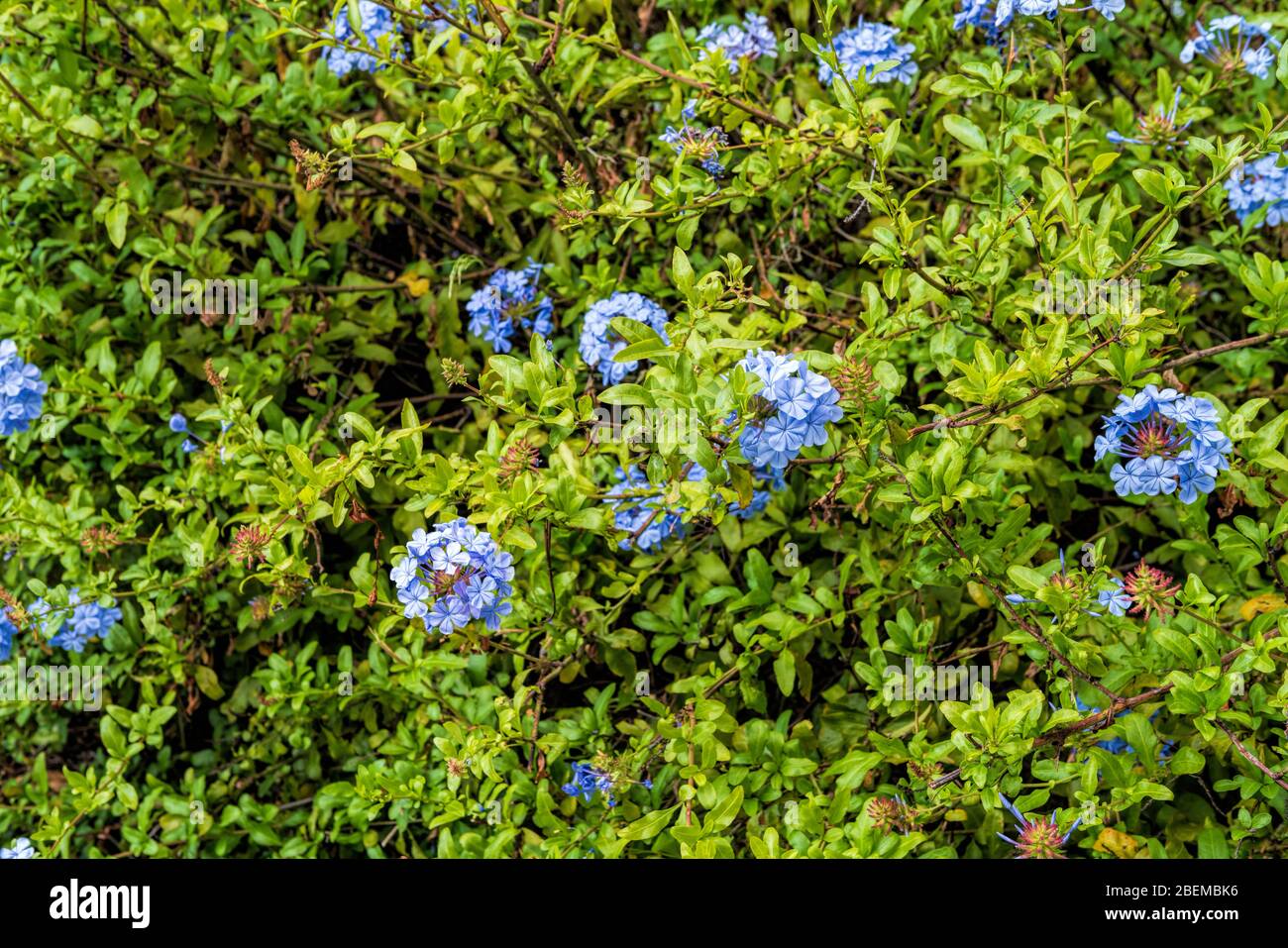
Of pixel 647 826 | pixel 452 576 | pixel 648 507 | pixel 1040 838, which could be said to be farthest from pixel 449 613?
pixel 1040 838

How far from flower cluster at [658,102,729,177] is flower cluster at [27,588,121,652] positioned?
1.57 metres

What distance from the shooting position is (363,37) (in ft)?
8.14

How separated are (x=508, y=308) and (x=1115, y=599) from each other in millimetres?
1462

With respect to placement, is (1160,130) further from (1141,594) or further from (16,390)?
(16,390)

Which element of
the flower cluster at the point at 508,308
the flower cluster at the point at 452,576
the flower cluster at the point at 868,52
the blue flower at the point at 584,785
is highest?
the flower cluster at the point at 868,52

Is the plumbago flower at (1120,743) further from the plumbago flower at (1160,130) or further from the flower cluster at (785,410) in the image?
the plumbago flower at (1160,130)

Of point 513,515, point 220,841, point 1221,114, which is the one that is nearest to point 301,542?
point 513,515

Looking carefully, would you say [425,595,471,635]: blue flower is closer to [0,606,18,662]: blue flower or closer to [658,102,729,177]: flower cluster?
[658,102,729,177]: flower cluster

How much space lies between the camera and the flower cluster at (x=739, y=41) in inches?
102

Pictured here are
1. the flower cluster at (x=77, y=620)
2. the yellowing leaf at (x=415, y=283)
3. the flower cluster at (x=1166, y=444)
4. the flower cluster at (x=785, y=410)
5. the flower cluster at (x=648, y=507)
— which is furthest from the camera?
the yellowing leaf at (x=415, y=283)

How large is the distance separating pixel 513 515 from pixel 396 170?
1188mm

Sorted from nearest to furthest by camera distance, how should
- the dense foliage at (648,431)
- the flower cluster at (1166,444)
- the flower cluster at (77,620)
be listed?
the flower cluster at (1166,444) < the dense foliage at (648,431) < the flower cluster at (77,620)

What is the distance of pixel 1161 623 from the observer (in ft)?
6.70

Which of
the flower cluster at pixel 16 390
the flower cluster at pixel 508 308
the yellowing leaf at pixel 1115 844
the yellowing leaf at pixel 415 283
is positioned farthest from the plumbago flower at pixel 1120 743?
the flower cluster at pixel 16 390
